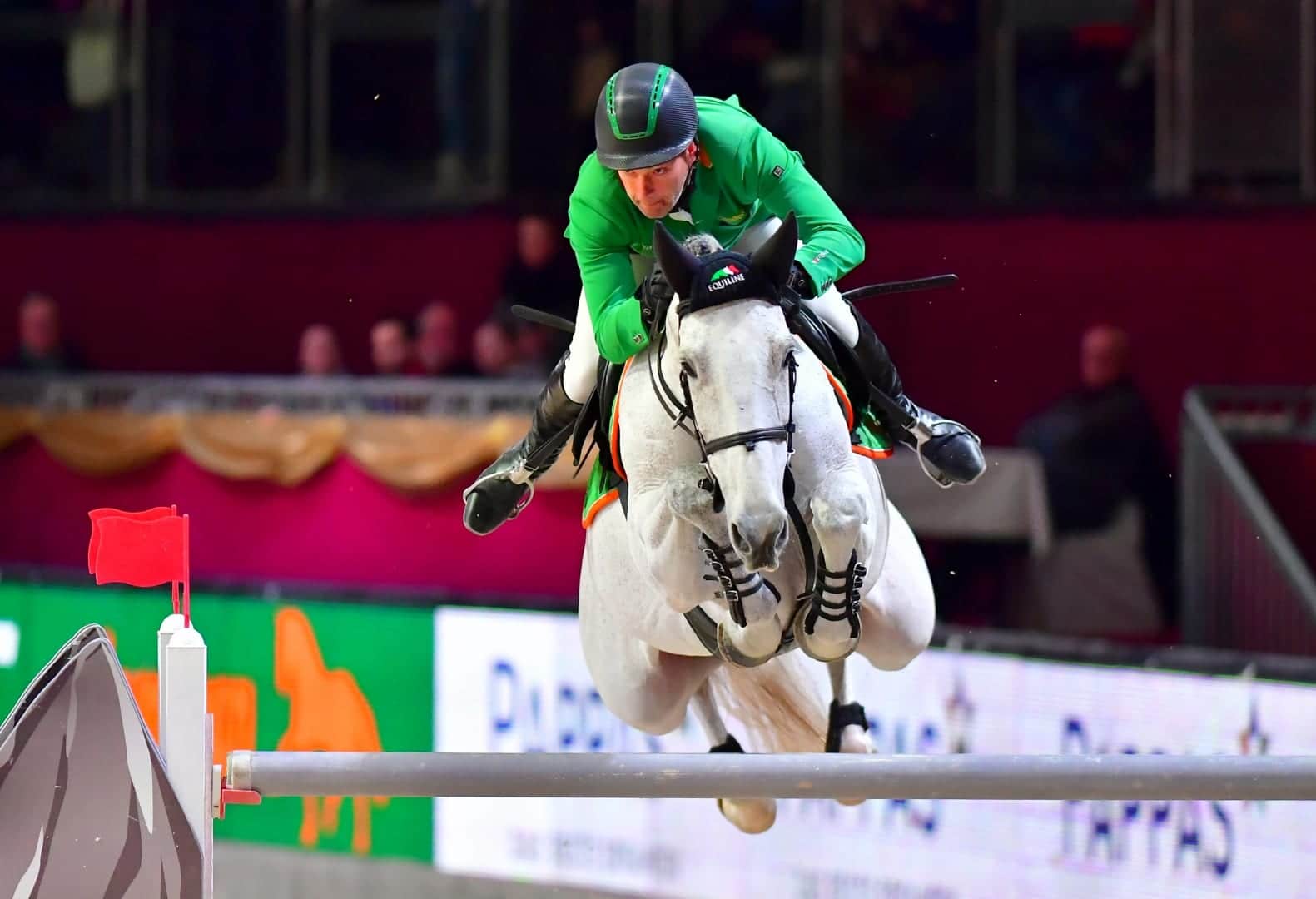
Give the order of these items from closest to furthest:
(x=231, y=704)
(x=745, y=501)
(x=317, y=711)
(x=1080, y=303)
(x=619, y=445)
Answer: (x=745, y=501) < (x=619, y=445) < (x=317, y=711) < (x=231, y=704) < (x=1080, y=303)

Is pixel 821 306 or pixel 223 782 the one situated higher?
pixel 821 306

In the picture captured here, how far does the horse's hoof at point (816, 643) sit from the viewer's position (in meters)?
4.79

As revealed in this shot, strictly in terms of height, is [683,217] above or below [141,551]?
above

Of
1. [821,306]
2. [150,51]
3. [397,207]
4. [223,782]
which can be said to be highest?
[150,51]

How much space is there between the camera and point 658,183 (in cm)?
470

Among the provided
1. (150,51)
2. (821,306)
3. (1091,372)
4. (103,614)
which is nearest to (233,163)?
(150,51)

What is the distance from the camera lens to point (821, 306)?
5.06 m

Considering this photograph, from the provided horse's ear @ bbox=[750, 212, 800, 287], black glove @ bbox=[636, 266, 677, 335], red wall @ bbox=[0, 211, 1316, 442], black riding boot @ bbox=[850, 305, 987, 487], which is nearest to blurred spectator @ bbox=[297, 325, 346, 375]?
red wall @ bbox=[0, 211, 1316, 442]

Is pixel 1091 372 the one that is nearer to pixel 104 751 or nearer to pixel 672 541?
pixel 672 541

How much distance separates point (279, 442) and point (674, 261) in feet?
18.9

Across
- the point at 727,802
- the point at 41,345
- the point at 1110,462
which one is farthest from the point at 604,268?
the point at 41,345

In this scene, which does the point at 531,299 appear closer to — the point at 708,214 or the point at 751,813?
the point at 751,813

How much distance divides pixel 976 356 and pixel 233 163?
4.61 m

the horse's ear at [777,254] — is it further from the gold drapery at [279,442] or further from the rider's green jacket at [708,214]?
the gold drapery at [279,442]
